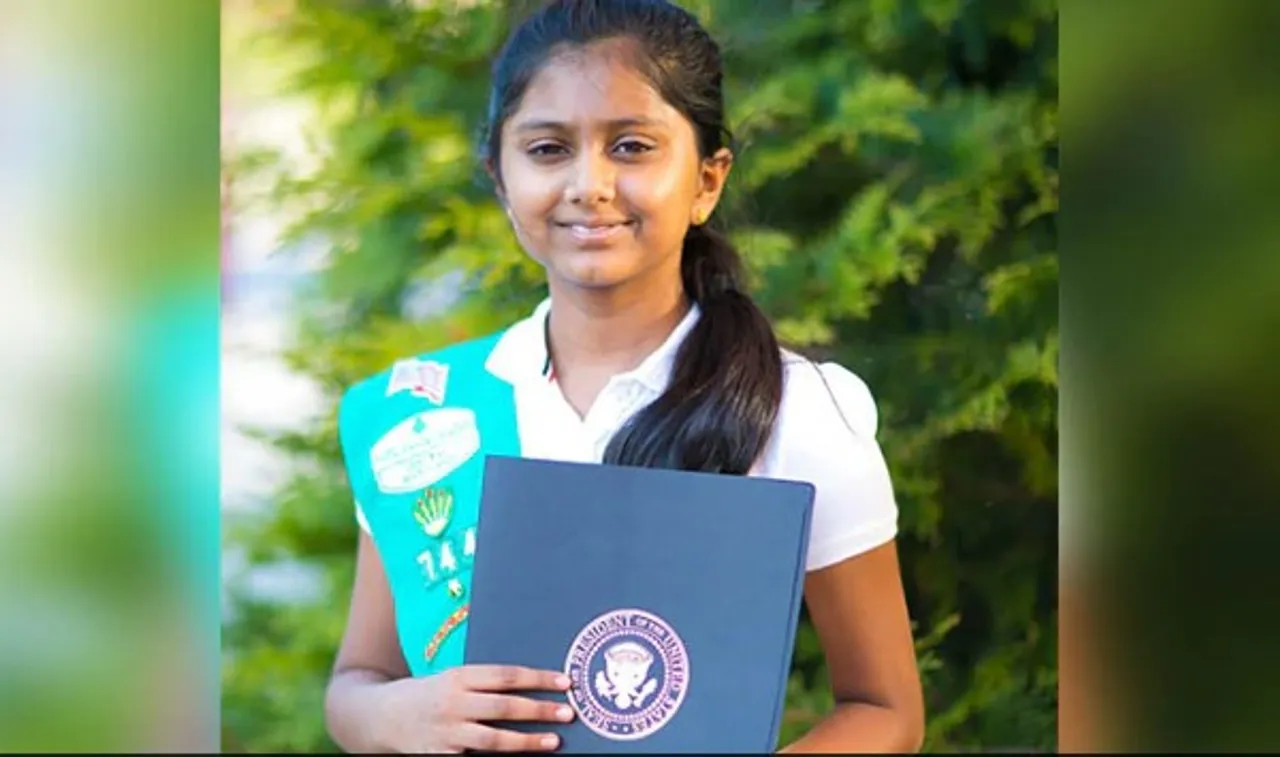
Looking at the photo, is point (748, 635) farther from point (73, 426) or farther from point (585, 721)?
point (73, 426)

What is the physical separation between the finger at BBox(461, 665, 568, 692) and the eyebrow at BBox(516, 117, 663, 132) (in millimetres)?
564

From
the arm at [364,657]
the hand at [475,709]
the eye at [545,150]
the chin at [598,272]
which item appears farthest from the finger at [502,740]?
the eye at [545,150]

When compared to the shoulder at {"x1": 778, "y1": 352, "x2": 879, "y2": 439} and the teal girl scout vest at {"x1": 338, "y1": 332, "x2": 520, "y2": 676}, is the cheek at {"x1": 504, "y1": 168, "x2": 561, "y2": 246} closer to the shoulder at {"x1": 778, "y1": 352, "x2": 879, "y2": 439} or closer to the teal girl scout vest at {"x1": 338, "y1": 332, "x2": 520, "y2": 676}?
the teal girl scout vest at {"x1": 338, "y1": 332, "x2": 520, "y2": 676}

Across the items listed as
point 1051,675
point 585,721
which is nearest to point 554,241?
point 585,721

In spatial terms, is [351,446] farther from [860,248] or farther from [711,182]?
[860,248]

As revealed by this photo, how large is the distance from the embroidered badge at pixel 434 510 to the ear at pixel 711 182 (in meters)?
0.40

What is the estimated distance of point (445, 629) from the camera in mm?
1632

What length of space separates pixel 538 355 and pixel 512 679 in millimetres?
350

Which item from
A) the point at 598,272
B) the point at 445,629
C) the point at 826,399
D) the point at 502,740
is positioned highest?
the point at 598,272

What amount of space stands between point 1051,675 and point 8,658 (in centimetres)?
120

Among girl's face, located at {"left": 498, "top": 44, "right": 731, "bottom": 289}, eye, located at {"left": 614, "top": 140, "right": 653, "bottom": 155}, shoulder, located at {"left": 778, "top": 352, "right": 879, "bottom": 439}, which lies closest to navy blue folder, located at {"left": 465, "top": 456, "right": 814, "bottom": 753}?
shoulder, located at {"left": 778, "top": 352, "right": 879, "bottom": 439}

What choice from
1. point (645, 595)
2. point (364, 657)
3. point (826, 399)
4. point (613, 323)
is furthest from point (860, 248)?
point (364, 657)

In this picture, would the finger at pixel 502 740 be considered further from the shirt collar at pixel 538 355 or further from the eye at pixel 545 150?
the eye at pixel 545 150

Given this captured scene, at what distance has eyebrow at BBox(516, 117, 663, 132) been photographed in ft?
5.12
